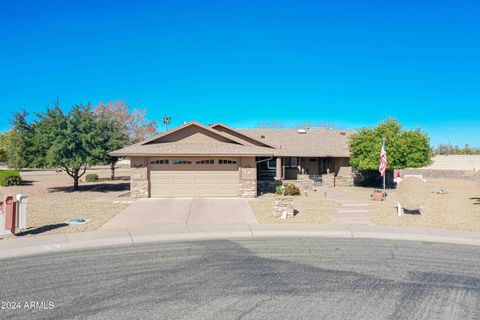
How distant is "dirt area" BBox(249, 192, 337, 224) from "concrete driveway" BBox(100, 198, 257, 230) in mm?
481

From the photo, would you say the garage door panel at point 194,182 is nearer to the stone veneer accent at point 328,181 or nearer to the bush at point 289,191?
the bush at point 289,191

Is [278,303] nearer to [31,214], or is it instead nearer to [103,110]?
[31,214]

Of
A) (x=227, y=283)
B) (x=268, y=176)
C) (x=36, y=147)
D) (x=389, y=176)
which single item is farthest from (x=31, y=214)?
(x=389, y=176)

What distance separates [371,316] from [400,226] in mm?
8203

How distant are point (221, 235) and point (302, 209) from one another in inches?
253

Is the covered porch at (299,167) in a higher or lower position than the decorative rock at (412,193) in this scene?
higher

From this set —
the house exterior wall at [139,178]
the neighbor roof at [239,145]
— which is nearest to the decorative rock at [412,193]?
the neighbor roof at [239,145]

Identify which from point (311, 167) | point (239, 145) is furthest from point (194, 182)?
point (311, 167)

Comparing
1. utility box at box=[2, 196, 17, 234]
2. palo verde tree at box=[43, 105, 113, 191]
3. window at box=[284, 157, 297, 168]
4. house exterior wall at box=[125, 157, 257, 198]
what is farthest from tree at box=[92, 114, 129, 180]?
window at box=[284, 157, 297, 168]

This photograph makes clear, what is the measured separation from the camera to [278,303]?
595cm

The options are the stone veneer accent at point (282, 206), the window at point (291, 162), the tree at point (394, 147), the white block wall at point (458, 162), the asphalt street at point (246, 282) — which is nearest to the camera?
the asphalt street at point (246, 282)

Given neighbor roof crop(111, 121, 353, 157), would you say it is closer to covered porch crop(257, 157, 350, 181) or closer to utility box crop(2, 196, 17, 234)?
covered porch crop(257, 157, 350, 181)

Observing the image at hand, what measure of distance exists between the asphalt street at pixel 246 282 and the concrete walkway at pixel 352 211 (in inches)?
146

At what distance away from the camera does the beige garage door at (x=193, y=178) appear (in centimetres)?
2109
